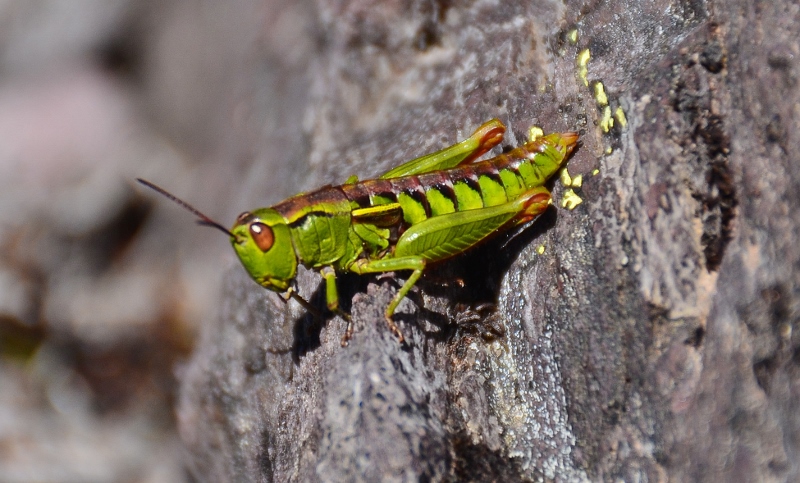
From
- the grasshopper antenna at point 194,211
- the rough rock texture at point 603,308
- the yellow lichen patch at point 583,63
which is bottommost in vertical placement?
the rough rock texture at point 603,308

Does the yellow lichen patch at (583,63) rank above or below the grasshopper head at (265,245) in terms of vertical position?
above

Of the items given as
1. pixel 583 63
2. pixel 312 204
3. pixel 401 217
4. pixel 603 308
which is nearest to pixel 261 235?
pixel 312 204

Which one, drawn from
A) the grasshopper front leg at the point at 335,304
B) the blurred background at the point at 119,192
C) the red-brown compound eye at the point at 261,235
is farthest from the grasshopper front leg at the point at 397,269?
the blurred background at the point at 119,192

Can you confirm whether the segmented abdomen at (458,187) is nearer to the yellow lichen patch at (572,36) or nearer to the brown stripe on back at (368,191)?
the brown stripe on back at (368,191)

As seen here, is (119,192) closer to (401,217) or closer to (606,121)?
(401,217)

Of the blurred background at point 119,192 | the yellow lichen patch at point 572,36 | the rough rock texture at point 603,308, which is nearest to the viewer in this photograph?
the rough rock texture at point 603,308

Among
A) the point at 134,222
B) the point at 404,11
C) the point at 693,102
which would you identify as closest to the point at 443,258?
the point at 693,102
